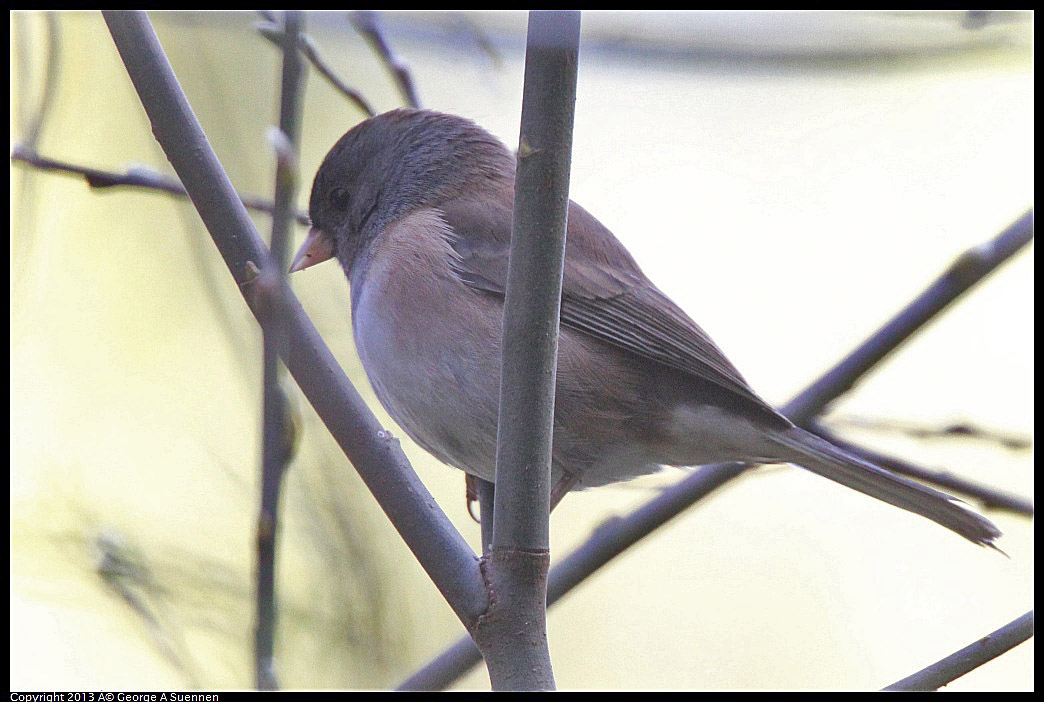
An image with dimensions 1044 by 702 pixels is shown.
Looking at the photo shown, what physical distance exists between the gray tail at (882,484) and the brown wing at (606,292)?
148mm

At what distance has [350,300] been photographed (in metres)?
2.70

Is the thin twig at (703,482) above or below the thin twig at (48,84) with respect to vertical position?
below

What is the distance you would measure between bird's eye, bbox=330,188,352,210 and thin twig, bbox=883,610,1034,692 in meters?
2.03

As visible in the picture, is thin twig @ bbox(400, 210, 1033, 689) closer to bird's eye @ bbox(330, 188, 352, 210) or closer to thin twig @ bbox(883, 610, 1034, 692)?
thin twig @ bbox(883, 610, 1034, 692)

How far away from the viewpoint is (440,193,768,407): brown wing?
238 cm

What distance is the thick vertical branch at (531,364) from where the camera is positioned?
1.36 meters

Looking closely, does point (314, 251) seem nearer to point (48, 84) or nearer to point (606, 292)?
point (606, 292)

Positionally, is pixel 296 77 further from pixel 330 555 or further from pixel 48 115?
pixel 330 555

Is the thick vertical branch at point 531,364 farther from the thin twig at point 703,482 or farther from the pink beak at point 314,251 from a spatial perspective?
the pink beak at point 314,251

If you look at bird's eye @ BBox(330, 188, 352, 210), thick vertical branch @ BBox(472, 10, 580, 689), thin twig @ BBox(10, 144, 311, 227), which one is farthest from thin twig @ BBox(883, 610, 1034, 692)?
bird's eye @ BBox(330, 188, 352, 210)

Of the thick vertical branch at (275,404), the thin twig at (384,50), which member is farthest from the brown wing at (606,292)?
the thick vertical branch at (275,404)

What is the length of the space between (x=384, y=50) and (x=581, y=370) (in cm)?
87

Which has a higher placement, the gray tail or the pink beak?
the pink beak

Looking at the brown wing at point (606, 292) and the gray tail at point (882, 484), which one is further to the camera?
the brown wing at point (606, 292)
